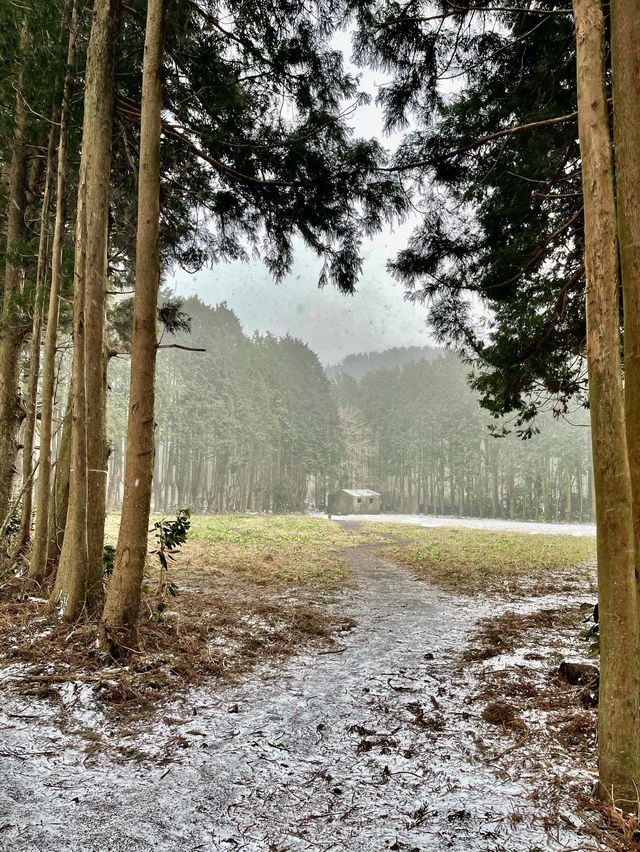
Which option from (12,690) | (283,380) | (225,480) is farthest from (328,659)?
(283,380)

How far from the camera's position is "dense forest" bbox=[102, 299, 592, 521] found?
38375 millimetres

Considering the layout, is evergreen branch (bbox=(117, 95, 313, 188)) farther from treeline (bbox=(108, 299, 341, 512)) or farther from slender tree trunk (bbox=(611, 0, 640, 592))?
treeline (bbox=(108, 299, 341, 512))

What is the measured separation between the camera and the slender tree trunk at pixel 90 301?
198 inches

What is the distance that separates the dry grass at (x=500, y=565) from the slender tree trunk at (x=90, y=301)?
669 cm

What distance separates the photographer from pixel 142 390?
4.39 meters

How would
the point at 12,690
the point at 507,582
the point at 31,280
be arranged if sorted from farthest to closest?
the point at 507,582 < the point at 31,280 < the point at 12,690

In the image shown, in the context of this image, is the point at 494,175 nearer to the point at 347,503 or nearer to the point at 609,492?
the point at 609,492

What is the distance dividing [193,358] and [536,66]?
1454 inches

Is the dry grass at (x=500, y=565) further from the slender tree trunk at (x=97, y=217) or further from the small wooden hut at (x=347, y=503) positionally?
the small wooden hut at (x=347, y=503)

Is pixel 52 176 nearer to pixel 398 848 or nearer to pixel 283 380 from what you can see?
pixel 398 848

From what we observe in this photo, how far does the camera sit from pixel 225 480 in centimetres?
4091

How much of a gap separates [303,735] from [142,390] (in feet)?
10.2

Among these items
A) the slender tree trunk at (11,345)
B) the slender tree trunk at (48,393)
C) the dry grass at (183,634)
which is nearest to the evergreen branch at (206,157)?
the slender tree trunk at (48,393)

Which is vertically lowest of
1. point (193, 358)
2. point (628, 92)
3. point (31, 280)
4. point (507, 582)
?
point (507, 582)
